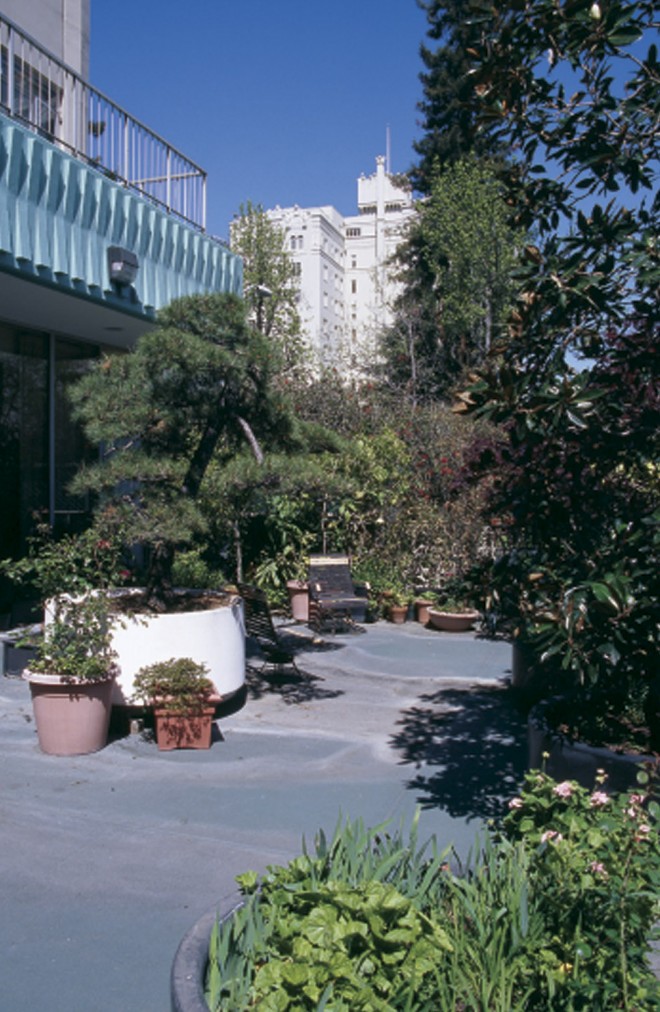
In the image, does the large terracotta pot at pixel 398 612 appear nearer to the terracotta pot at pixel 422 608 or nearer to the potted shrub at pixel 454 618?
the terracotta pot at pixel 422 608

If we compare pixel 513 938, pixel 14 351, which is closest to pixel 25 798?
pixel 513 938

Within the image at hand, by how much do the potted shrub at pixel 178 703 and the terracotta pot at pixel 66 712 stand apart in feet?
1.13

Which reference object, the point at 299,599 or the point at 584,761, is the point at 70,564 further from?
the point at 299,599

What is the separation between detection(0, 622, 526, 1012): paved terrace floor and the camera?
11.7 feet

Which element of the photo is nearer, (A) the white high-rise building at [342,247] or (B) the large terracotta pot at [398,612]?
(B) the large terracotta pot at [398,612]

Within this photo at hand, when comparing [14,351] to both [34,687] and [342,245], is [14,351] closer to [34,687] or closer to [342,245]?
[34,687]

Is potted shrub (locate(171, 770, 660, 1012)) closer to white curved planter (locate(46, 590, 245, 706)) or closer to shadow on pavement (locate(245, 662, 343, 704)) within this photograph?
white curved planter (locate(46, 590, 245, 706))

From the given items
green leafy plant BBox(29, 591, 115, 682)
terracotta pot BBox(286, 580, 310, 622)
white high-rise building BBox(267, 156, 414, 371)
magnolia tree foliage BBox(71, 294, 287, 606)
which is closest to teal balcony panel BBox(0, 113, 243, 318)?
magnolia tree foliage BBox(71, 294, 287, 606)

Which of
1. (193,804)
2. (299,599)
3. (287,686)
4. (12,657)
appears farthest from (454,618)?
(193,804)

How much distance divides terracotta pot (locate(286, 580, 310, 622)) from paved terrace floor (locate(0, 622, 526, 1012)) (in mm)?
3354

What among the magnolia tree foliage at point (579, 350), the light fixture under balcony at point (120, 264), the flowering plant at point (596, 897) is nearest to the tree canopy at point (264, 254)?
the light fixture under balcony at point (120, 264)

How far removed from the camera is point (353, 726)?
7078 mm

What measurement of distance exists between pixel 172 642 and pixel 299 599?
5.62 meters

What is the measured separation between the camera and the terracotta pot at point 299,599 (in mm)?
12016
